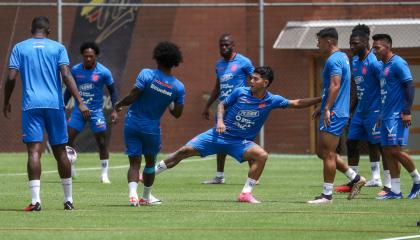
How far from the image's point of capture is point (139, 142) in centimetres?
1430

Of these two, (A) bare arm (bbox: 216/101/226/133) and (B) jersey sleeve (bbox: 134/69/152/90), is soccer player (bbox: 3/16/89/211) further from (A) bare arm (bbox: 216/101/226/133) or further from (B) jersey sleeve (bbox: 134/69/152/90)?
(A) bare arm (bbox: 216/101/226/133)

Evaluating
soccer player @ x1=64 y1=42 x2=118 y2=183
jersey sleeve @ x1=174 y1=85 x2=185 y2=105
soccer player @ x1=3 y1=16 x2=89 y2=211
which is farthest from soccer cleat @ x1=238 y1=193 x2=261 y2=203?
soccer player @ x1=64 y1=42 x2=118 y2=183

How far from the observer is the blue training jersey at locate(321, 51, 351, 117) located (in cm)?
1448

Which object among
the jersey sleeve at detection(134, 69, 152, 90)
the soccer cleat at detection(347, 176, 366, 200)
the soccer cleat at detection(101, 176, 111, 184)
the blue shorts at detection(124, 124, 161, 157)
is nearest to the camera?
the jersey sleeve at detection(134, 69, 152, 90)

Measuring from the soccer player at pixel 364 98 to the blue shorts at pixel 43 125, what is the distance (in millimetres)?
5088

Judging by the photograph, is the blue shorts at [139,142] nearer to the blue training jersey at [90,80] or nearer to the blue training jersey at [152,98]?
the blue training jersey at [152,98]

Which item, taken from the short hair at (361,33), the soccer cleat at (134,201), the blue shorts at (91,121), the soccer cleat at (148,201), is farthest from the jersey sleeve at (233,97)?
the blue shorts at (91,121)

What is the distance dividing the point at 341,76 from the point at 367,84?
2.79 m

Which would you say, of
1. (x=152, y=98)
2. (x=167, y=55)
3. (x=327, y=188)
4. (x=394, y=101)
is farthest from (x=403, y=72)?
(x=152, y=98)

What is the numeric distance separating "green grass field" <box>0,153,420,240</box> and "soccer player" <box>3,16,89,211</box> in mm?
569

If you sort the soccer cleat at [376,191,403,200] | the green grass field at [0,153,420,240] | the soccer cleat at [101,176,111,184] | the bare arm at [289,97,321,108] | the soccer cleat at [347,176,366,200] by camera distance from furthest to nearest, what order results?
the soccer cleat at [101,176,111,184], the soccer cleat at [376,191,403,200], the soccer cleat at [347,176,366,200], the bare arm at [289,97,321,108], the green grass field at [0,153,420,240]

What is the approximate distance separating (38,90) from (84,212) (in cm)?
155

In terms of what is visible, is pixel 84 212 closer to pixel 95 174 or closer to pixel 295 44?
pixel 95 174

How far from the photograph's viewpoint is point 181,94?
14.3 metres
